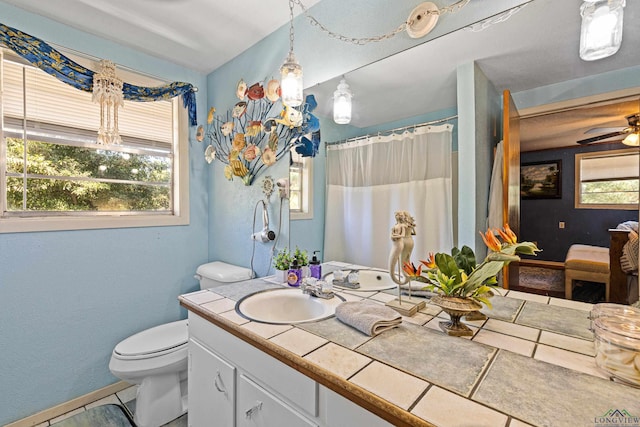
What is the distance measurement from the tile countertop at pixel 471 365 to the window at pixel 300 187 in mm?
769

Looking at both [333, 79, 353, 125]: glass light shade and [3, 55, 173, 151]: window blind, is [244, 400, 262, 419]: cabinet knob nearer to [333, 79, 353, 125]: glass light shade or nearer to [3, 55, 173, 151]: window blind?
[333, 79, 353, 125]: glass light shade

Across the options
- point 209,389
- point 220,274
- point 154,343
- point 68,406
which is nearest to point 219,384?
point 209,389

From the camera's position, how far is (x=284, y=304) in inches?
52.4

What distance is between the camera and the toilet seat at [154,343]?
1500 millimetres

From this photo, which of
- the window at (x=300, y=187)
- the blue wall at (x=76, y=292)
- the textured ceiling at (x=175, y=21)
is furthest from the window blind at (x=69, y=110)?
the window at (x=300, y=187)

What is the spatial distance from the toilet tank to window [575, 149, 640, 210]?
1.74 metres

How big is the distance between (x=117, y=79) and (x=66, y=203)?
2.83ft

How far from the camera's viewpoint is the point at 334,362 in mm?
729

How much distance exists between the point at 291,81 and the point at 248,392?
1.39m

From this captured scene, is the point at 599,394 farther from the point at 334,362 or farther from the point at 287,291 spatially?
the point at 287,291

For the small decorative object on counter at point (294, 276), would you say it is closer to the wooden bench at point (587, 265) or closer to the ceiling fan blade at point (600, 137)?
the wooden bench at point (587, 265)

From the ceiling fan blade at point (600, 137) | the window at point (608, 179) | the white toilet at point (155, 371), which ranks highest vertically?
the ceiling fan blade at point (600, 137)

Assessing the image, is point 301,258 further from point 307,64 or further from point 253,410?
point 307,64

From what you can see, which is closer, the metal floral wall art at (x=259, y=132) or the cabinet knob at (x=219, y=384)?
the cabinet knob at (x=219, y=384)
